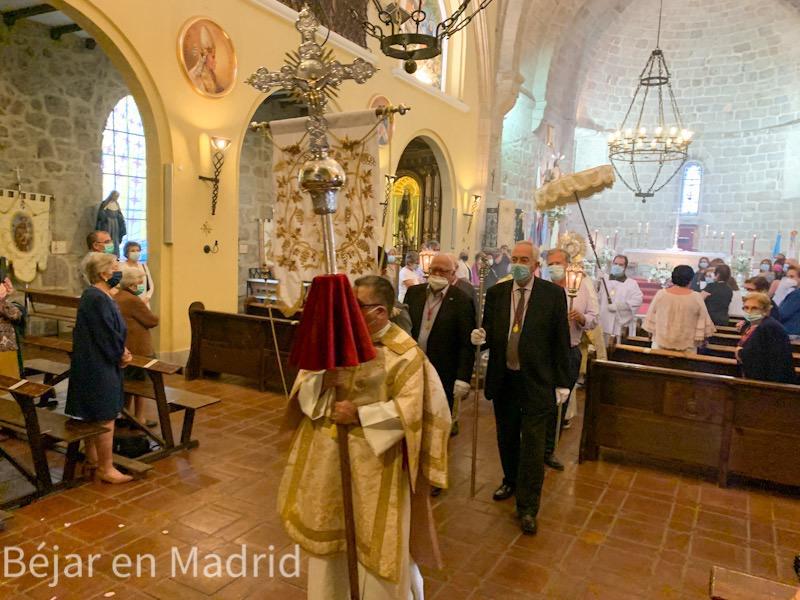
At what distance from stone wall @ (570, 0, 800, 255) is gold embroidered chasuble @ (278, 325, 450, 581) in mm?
20177

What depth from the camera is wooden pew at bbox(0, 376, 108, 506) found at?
3.78 meters

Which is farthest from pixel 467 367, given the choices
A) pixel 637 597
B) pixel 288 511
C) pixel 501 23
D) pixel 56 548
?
pixel 501 23

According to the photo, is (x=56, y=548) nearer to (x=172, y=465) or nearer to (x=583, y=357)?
Answer: (x=172, y=465)

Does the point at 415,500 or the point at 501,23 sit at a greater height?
the point at 501,23

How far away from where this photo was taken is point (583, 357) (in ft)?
20.0

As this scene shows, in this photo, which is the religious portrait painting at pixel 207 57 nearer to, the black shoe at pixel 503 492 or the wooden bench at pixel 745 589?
the black shoe at pixel 503 492

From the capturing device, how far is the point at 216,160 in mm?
8023

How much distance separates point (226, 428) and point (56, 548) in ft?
7.08

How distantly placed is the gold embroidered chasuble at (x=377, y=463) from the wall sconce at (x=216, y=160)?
249 inches

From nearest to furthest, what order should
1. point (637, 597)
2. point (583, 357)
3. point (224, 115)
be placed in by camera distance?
point (637, 597) < point (583, 357) < point (224, 115)

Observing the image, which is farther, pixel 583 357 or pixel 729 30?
pixel 729 30

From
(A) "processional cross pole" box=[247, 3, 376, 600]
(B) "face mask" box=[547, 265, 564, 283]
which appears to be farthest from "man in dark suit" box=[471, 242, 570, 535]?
(A) "processional cross pole" box=[247, 3, 376, 600]

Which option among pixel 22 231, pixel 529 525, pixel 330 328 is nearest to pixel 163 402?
pixel 529 525

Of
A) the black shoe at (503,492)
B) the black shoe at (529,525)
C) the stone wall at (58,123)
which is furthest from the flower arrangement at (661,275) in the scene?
the stone wall at (58,123)
